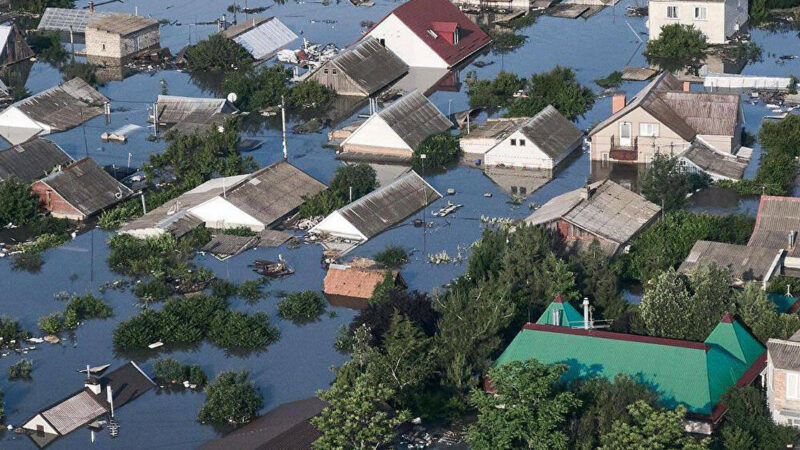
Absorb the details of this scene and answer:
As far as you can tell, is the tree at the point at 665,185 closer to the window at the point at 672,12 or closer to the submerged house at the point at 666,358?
the submerged house at the point at 666,358

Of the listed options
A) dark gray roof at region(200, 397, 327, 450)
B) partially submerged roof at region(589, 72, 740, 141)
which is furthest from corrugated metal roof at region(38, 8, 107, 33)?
dark gray roof at region(200, 397, 327, 450)

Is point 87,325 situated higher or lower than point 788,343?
lower

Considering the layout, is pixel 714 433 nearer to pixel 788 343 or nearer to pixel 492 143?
pixel 788 343

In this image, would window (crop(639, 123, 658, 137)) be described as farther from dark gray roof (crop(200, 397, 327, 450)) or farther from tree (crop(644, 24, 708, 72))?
dark gray roof (crop(200, 397, 327, 450))

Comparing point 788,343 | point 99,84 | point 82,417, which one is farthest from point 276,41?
point 788,343

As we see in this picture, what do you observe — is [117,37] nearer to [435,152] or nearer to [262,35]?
[262,35]
